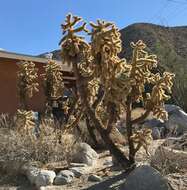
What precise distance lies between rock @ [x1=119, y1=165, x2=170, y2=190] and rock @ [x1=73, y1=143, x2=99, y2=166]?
2554mm

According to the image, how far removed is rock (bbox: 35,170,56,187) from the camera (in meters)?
9.36

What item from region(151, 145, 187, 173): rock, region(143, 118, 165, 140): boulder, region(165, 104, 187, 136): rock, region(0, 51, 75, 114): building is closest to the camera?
region(151, 145, 187, 173): rock

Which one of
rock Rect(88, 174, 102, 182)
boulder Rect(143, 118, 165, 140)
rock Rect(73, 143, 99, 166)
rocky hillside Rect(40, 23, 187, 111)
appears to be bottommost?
rock Rect(88, 174, 102, 182)

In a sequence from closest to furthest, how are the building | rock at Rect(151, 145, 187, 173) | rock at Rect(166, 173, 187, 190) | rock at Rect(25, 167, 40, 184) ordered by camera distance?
1. rock at Rect(166, 173, 187, 190)
2. rock at Rect(151, 145, 187, 173)
3. rock at Rect(25, 167, 40, 184)
4. the building

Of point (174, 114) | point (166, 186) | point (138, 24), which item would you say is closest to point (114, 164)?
point (166, 186)

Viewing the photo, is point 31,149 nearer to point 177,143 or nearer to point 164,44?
point 177,143

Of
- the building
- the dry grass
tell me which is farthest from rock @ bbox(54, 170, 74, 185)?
the building

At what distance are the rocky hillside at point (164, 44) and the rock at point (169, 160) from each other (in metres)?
13.8

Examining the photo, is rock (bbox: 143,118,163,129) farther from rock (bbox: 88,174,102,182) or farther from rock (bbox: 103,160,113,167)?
rock (bbox: 88,174,102,182)

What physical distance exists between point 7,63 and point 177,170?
12241 millimetres

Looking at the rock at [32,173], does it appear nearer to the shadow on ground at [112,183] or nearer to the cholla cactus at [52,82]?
the shadow on ground at [112,183]

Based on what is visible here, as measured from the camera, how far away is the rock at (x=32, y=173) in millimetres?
9633

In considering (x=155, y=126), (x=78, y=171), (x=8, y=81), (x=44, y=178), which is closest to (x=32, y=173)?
(x=44, y=178)

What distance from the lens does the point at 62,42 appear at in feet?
31.6
